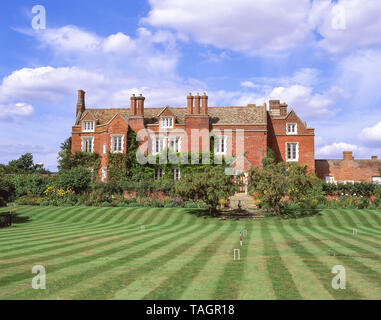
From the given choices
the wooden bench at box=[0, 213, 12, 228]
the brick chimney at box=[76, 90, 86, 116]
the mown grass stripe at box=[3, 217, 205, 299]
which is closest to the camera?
the mown grass stripe at box=[3, 217, 205, 299]

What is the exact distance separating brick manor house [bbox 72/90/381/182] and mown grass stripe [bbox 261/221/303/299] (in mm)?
28795

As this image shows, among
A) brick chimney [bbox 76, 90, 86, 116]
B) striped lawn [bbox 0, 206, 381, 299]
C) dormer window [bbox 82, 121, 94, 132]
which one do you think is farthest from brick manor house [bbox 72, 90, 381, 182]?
striped lawn [bbox 0, 206, 381, 299]

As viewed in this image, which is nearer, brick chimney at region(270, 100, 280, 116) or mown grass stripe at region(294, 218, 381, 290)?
mown grass stripe at region(294, 218, 381, 290)

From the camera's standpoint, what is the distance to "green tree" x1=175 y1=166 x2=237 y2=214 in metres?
28.9

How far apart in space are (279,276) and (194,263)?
3117mm

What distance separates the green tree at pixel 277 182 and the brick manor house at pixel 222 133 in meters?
13.5

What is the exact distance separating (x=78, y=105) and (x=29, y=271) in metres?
43.6

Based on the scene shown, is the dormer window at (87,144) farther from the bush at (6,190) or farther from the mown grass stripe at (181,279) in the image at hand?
the mown grass stripe at (181,279)

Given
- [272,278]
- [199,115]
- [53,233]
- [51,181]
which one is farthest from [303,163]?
[272,278]

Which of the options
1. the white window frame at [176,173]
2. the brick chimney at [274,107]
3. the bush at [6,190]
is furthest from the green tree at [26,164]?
the brick chimney at [274,107]

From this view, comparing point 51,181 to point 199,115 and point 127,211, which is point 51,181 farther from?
point 199,115

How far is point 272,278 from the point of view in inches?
410

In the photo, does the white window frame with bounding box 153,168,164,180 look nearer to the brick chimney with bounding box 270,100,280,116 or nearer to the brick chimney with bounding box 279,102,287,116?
the brick chimney with bounding box 270,100,280,116

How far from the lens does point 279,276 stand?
1066cm
